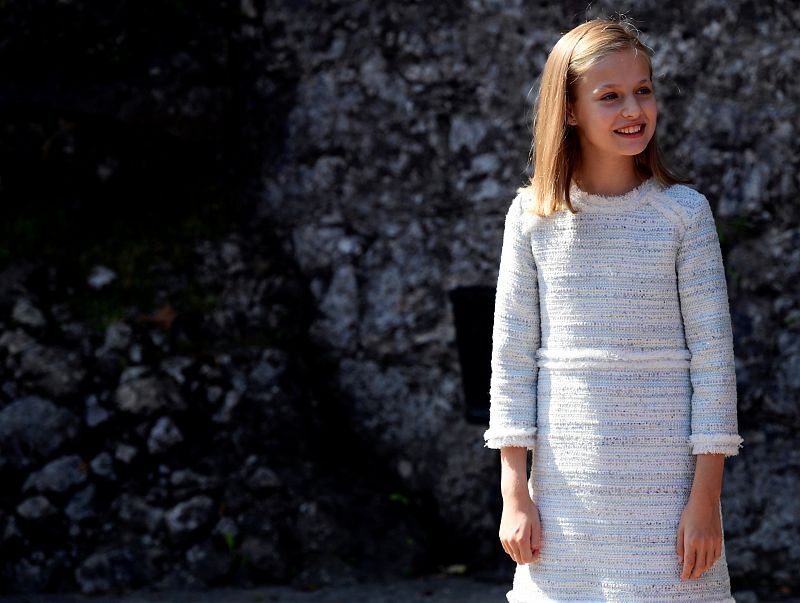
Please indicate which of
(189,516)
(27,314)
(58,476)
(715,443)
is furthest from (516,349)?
(27,314)

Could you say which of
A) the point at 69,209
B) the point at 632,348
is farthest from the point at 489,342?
the point at 632,348

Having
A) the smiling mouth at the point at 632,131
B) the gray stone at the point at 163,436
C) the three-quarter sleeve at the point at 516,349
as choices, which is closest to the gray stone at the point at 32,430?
the gray stone at the point at 163,436

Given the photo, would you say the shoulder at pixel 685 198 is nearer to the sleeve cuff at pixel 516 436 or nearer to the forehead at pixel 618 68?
the forehead at pixel 618 68

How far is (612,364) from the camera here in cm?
205

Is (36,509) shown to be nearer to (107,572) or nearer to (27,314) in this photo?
(107,572)

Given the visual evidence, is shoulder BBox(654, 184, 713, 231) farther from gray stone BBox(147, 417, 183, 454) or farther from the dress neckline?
gray stone BBox(147, 417, 183, 454)

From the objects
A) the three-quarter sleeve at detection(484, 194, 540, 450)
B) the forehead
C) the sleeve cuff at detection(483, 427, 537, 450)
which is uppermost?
the forehead

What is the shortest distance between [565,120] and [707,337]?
18.2 inches

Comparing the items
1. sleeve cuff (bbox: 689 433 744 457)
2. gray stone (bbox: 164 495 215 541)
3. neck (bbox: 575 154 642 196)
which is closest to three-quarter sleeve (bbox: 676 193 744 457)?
sleeve cuff (bbox: 689 433 744 457)

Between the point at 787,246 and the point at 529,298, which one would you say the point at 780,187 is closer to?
the point at 787,246

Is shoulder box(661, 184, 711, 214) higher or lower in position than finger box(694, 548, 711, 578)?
higher

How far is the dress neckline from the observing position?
82.6 inches

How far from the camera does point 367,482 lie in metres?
4.08

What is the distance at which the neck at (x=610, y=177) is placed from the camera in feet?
7.02
